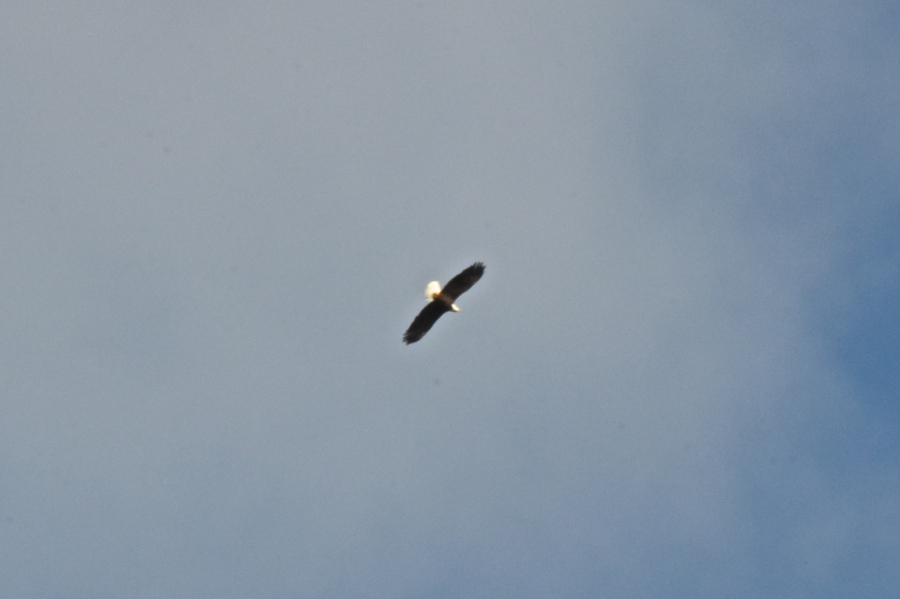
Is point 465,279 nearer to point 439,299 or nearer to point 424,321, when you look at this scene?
point 439,299

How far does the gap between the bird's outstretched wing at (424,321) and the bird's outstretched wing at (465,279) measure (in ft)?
1.80

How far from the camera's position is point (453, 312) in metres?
56.8

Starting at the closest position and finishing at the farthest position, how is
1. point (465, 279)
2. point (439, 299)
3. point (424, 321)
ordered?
point (465, 279)
point (439, 299)
point (424, 321)

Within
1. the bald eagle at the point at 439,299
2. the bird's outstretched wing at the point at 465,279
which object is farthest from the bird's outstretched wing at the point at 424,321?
the bird's outstretched wing at the point at 465,279

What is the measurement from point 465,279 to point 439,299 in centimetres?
85

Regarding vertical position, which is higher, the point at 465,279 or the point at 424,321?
the point at 465,279

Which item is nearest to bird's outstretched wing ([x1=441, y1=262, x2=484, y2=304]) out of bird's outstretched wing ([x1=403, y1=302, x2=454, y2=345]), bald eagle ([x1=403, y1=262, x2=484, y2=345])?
bald eagle ([x1=403, y1=262, x2=484, y2=345])

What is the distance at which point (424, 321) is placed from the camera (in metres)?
56.9

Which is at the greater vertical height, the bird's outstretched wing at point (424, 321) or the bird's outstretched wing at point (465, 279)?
the bird's outstretched wing at point (465, 279)

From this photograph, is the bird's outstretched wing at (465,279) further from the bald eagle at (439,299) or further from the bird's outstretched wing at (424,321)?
the bird's outstretched wing at (424,321)

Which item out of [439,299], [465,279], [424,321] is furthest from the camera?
[424,321]

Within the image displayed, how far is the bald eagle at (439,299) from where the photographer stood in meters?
56.2

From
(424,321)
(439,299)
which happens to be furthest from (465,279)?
(424,321)

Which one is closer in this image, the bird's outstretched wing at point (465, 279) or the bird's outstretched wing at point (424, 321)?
the bird's outstretched wing at point (465, 279)
